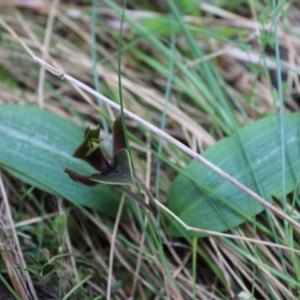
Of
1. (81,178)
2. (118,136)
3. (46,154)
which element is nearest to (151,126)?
(118,136)

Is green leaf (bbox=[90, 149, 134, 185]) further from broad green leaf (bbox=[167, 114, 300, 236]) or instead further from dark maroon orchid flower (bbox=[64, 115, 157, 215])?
broad green leaf (bbox=[167, 114, 300, 236])

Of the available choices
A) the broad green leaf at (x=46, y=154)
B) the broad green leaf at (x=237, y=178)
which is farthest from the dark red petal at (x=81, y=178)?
the broad green leaf at (x=237, y=178)

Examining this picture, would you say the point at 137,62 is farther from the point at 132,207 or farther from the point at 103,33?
the point at 132,207

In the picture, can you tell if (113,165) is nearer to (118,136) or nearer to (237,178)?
(118,136)

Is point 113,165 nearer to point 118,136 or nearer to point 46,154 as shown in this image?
point 118,136

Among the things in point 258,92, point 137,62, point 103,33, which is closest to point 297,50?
point 258,92

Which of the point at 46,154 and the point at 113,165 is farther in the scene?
the point at 46,154

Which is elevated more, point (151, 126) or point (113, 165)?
point (151, 126)
